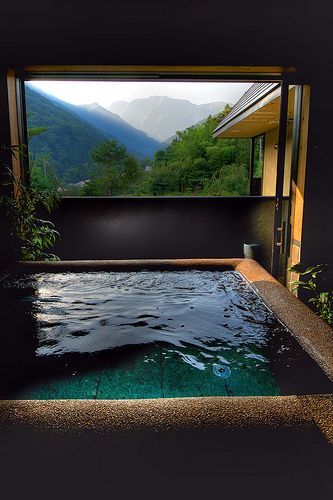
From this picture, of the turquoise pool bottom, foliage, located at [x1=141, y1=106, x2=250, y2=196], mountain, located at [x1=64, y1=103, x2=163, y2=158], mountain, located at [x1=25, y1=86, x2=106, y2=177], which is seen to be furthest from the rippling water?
mountain, located at [x1=64, y1=103, x2=163, y2=158]

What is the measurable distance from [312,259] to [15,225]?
10.3ft

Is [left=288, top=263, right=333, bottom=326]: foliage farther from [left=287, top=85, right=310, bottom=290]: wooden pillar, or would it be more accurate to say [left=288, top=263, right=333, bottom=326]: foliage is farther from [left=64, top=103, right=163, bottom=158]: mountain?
[left=64, top=103, right=163, bottom=158]: mountain

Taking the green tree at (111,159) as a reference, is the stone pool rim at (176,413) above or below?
below

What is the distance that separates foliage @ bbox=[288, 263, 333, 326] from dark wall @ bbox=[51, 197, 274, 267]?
1646 mm

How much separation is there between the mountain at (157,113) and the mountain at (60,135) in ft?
10.6

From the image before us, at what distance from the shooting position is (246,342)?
2404 mm

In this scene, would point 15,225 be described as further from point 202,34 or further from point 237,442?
point 237,442

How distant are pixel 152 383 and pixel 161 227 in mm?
3752

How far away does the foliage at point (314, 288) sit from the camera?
360 centimetres

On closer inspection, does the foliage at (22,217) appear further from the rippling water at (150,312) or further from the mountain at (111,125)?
the mountain at (111,125)

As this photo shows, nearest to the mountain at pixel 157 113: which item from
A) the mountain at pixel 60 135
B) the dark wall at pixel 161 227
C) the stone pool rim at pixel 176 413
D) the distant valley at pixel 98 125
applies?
the distant valley at pixel 98 125

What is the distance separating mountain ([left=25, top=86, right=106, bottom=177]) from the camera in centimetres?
2319

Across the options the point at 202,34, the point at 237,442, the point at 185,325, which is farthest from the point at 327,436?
the point at 202,34

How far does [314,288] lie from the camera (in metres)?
4.02
